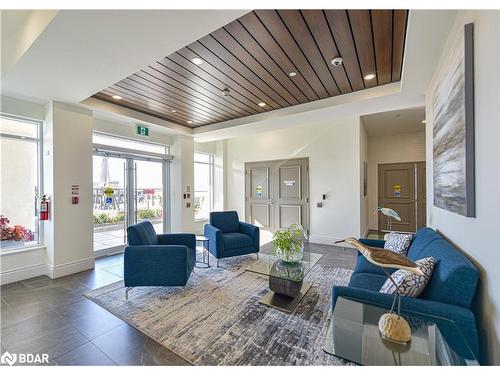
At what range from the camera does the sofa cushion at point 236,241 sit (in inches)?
150

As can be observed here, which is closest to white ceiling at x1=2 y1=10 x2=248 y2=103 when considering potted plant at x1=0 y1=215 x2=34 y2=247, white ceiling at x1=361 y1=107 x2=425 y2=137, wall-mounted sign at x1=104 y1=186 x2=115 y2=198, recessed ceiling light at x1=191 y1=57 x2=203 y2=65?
recessed ceiling light at x1=191 y1=57 x2=203 y2=65

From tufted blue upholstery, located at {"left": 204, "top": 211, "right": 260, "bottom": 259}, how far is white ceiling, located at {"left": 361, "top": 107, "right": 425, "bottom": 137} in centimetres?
364

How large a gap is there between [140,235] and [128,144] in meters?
2.73

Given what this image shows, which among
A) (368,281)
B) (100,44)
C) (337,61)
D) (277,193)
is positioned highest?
(337,61)

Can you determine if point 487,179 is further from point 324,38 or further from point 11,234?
point 11,234

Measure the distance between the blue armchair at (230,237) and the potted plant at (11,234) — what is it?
269 centimetres

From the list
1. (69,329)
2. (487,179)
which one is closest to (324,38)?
(487,179)

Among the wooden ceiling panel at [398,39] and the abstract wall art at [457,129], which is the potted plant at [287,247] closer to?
the abstract wall art at [457,129]

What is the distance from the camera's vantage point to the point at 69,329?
2145mm

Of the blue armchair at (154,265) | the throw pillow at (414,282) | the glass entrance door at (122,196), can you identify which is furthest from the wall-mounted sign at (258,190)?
the throw pillow at (414,282)

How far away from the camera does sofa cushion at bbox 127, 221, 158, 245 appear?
2.80 meters

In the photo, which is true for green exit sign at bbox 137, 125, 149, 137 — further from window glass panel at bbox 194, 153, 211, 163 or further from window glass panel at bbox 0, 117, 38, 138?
window glass panel at bbox 194, 153, 211, 163

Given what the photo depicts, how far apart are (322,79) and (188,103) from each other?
2.21 m
